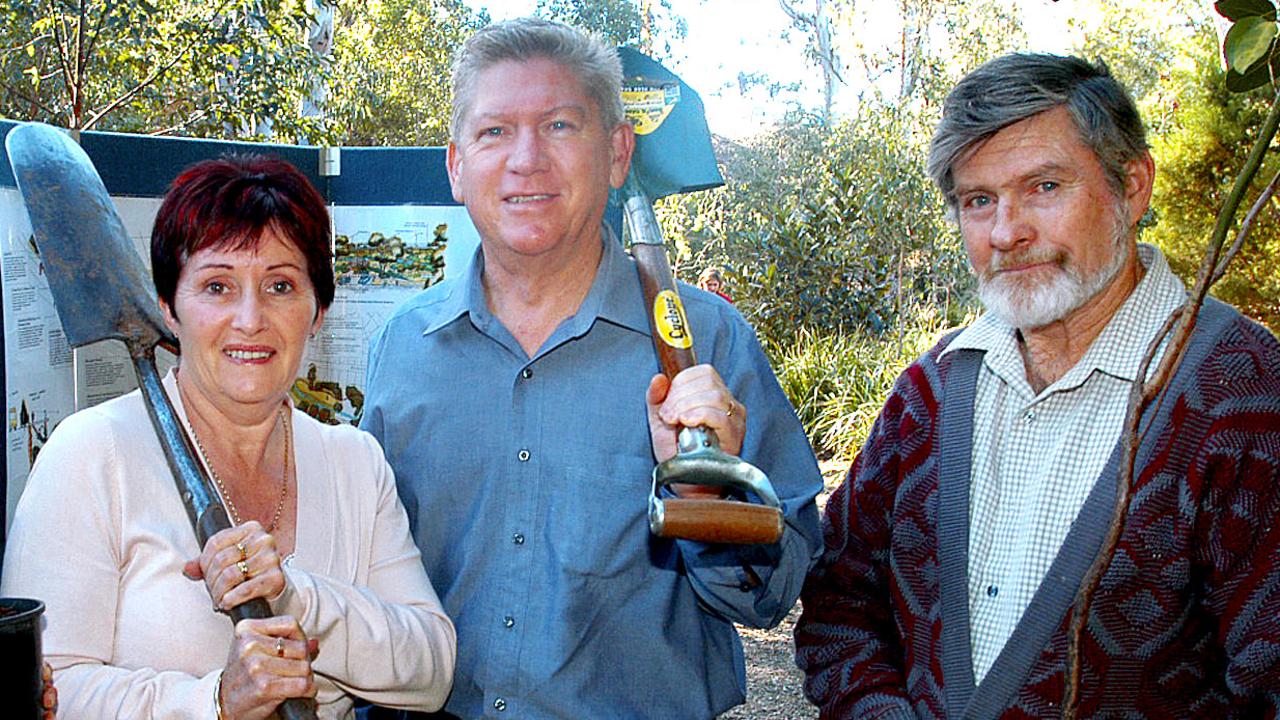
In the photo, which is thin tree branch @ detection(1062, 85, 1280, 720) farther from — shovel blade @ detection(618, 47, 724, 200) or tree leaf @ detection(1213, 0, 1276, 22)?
shovel blade @ detection(618, 47, 724, 200)

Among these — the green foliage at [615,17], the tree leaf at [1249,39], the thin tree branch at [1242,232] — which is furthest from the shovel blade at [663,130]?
the green foliage at [615,17]

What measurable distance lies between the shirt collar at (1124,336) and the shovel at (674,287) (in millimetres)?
556

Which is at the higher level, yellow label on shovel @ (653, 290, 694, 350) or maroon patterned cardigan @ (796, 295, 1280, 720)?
yellow label on shovel @ (653, 290, 694, 350)

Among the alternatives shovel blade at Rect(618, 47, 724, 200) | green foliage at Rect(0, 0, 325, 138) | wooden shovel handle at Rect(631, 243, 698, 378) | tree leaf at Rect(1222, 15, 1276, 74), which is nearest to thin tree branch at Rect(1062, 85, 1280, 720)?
tree leaf at Rect(1222, 15, 1276, 74)

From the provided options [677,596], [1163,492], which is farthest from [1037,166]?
[677,596]

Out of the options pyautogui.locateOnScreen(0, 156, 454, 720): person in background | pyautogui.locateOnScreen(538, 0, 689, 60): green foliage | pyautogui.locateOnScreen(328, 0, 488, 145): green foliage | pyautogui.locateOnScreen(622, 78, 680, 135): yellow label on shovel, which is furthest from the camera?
pyautogui.locateOnScreen(538, 0, 689, 60): green foliage

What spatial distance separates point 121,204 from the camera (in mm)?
A: 2936

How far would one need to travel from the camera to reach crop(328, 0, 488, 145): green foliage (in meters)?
21.6

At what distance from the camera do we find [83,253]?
91.0 inches

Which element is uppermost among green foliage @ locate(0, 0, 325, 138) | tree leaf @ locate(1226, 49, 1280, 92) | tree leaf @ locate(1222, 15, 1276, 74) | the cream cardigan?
green foliage @ locate(0, 0, 325, 138)

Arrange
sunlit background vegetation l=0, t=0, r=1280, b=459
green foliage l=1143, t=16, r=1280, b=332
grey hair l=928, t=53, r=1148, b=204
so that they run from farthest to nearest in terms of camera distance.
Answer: green foliage l=1143, t=16, r=1280, b=332
sunlit background vegetation l=0, t=0, r=1280, b=459
grey hair l=928, t=53, r=1148, b=204

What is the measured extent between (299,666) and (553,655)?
604 millimetres

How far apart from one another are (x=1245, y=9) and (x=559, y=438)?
1.42 meters

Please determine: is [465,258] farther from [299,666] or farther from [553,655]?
[299,666]
